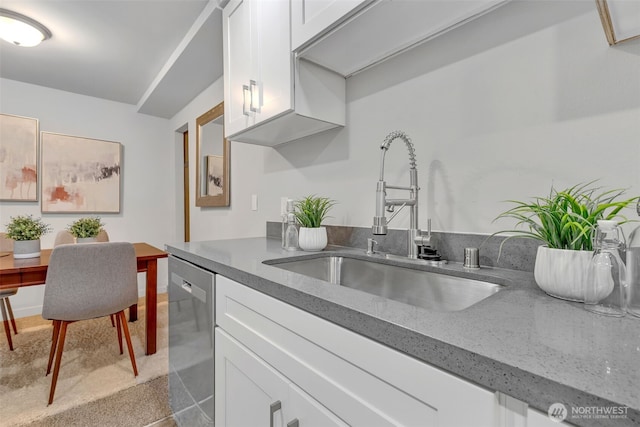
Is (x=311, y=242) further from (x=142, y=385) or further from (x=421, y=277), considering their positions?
(x=142, y=385)

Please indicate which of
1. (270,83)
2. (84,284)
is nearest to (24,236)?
(84,284)

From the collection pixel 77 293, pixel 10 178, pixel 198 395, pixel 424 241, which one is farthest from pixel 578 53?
pixel 10 178

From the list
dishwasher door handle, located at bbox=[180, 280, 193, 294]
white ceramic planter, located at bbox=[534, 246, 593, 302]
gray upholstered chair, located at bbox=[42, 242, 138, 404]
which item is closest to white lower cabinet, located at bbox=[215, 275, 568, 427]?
dishwasher door handle, located at bbox=[180, 280, 193, 294]

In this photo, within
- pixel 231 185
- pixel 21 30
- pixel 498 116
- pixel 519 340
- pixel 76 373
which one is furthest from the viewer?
pixel 231 185

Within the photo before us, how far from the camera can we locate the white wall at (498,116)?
2.44ft

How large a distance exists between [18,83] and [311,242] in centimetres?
363

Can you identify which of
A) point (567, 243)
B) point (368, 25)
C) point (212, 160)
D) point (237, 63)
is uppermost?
point (237, 63)

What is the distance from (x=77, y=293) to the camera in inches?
66.0

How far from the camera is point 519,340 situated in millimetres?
418

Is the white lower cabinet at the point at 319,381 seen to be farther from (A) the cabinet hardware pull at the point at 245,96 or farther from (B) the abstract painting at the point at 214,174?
(B) the abstract painting at the point at 214,174

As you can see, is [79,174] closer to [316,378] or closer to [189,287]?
[189,287]

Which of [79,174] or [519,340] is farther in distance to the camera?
[79,174]

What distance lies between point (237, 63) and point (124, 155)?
2688 millimetres

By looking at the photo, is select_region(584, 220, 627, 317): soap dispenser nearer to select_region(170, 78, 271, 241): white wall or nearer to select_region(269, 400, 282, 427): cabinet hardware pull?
select_region(269, 400, 282, 427): cabinet hardware pull
